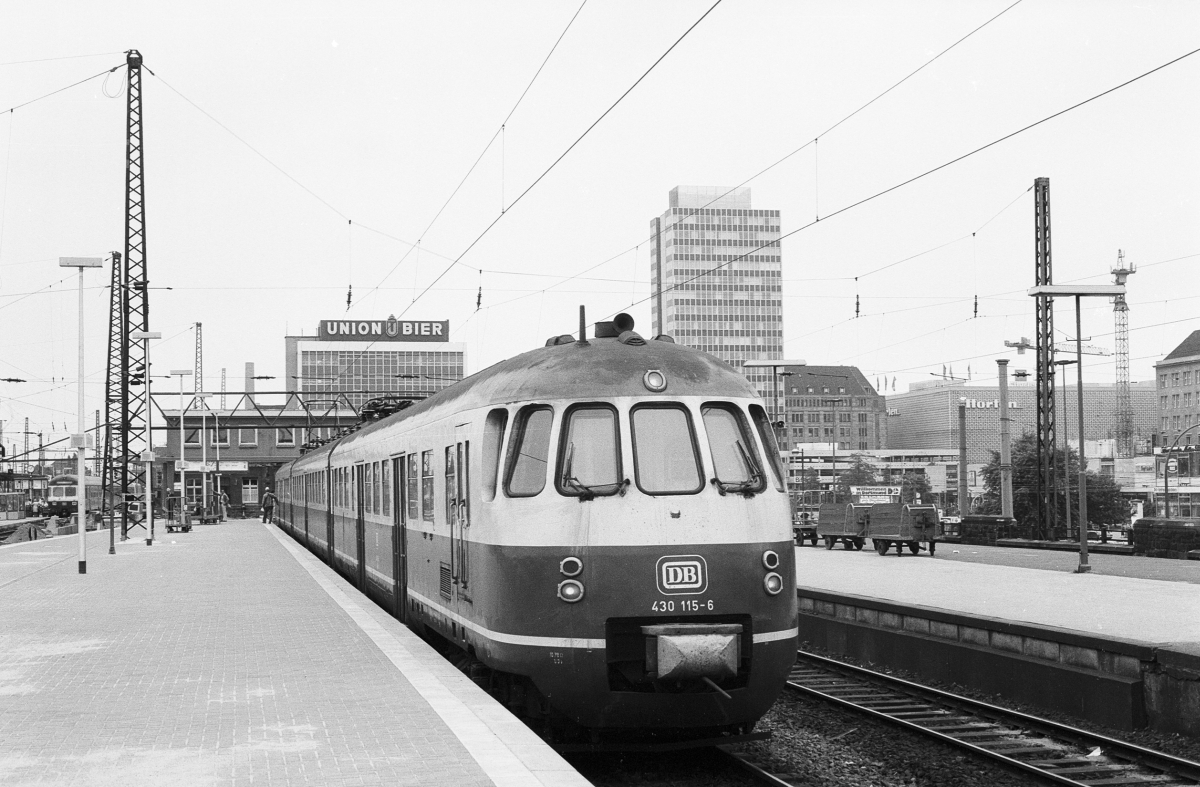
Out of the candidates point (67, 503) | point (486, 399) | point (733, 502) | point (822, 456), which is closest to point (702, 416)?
point (733, 502)

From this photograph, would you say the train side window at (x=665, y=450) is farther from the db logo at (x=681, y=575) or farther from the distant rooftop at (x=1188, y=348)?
the distant rooftop at (x=1188, y=348)

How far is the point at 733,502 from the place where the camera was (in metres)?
9.42

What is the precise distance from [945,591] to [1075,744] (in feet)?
25.7

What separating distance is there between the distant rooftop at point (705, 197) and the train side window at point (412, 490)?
12427 centimetres

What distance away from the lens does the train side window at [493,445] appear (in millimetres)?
9891

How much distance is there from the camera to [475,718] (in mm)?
8680

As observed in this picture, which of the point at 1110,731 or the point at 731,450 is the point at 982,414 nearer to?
the point at 1110,731

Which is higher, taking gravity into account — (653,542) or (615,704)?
(653,542)

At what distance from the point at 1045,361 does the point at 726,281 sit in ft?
328

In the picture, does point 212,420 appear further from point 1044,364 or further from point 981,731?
point 981,731

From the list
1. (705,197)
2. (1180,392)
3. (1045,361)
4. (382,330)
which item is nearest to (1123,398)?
(1180,392)

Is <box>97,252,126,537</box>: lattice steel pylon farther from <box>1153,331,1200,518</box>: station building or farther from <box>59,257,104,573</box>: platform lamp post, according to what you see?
<box>1153,331,1200,518</box>: station building

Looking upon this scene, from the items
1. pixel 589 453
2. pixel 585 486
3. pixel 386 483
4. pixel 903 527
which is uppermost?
pixel 589 453

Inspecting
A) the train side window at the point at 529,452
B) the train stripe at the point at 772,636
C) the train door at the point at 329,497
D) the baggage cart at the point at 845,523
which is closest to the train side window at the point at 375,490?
the train door at the point at 329,497
